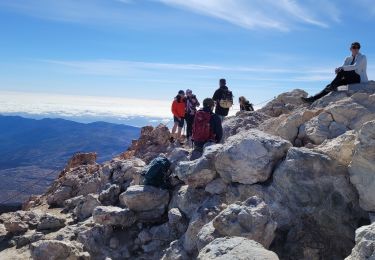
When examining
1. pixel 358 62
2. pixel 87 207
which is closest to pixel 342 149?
pixel 358 62

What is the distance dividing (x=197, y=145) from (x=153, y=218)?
4.29 m

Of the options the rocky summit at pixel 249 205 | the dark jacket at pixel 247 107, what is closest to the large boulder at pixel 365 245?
the rocky summit at pixel 249 205

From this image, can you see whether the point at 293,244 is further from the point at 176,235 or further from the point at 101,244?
the point at 101,244

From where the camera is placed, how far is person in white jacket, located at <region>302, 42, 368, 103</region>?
18.8 metres

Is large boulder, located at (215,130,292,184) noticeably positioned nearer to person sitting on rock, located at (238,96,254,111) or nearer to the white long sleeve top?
the white long sleeve top

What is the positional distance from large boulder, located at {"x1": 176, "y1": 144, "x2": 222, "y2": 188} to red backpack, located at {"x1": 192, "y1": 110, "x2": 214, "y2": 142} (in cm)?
293

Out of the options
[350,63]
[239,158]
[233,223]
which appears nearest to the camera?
[233,223]

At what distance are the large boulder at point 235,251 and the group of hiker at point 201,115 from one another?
976 centimetres

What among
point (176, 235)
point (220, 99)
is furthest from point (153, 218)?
point (220, 99)

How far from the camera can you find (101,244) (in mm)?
16578

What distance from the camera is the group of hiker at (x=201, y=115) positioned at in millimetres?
19250

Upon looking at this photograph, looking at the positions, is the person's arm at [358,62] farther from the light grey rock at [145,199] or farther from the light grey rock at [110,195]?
the light grey rock at [110,195]

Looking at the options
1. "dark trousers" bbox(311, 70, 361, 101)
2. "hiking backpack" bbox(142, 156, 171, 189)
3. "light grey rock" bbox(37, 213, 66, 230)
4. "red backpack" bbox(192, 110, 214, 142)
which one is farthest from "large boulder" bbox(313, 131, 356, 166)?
"light grey rock" bbox(37, 213, 66, 230)

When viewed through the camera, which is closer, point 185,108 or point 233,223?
point 233,223
